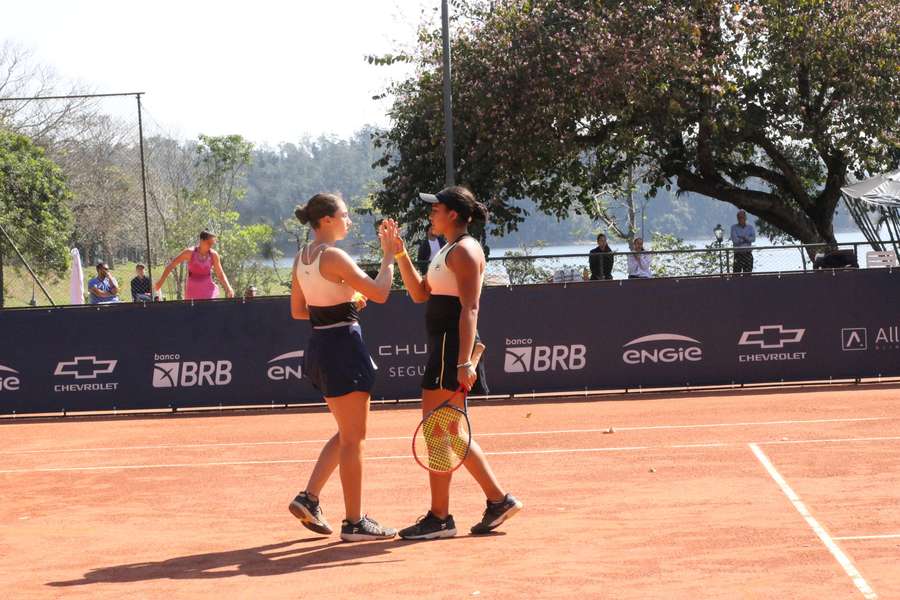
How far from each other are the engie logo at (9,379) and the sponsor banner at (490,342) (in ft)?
0.04

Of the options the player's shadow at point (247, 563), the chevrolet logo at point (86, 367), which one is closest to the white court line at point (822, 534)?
the player's shadow at point (247, 563)

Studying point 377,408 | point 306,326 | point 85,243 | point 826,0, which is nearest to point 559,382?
point 377,408

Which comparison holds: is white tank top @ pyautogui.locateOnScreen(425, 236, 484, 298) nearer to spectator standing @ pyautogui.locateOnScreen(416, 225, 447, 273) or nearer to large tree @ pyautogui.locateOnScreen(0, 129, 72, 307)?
spectator standing @ pyautogui.locateOnScreen(416, 225, 447, 273)

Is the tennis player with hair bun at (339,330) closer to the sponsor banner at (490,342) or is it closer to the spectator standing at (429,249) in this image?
the sponsor banner at (490,342)

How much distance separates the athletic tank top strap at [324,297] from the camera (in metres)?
6.86

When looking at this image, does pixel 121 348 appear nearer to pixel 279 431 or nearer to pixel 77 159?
pixel 279 431

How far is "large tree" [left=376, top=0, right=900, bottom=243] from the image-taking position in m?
25.6

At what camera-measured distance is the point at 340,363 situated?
684 cm

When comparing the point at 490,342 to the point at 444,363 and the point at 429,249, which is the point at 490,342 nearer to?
the point at 429,249

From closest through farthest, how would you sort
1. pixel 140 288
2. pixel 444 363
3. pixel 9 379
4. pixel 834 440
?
pixel 444 363 < pixel 834 440 < pixel 9 379 < pixel 140 288

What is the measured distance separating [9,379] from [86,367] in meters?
1.06

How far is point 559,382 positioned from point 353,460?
9271 millimetres

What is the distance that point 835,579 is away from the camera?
5.80m

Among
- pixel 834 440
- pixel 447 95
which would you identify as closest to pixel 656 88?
pixel 447 95
